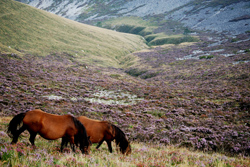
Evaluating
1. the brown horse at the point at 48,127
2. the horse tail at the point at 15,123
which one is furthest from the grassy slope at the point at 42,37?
the brown horse at the point at 48,127

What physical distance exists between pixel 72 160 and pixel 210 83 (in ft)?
108

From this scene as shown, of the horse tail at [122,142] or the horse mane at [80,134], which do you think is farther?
the horse tail at [122,142]

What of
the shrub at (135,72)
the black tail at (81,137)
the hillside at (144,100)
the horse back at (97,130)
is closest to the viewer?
the black tail at (81,137)

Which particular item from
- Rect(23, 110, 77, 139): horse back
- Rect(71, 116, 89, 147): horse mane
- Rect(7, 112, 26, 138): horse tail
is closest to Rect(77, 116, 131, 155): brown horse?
Rect(71, 116, 89, 147): horse mane

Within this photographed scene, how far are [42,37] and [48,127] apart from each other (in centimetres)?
5840

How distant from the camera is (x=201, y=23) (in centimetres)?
12362

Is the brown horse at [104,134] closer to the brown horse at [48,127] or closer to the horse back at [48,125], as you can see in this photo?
the brown horse at [48,127]

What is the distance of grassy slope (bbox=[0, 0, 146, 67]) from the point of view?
43.3m

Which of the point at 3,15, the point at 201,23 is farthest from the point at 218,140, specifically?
the point at 201,23

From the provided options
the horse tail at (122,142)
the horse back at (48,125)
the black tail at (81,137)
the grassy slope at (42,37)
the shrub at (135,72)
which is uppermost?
the grassy slope at (42,37)

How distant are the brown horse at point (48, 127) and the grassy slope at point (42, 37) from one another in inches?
1466

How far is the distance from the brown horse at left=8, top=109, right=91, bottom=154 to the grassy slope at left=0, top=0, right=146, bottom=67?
37236 millimetres

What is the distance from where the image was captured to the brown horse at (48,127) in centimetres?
563

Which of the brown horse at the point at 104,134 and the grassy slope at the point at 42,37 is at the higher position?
the grassy slope at the point at 42,37
